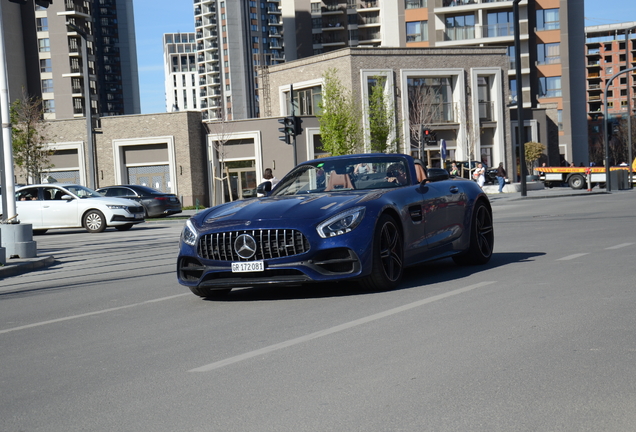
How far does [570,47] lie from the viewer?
3132 inches

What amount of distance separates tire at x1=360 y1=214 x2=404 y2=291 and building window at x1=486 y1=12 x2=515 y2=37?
69226 mm

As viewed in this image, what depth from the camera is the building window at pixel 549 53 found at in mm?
77062

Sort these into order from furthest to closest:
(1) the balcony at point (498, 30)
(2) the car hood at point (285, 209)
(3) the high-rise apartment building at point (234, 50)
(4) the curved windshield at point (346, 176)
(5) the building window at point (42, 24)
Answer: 1. (3) the high-rise apartment building at point (234, 50)
2. (5) the building window at point (42, 24)
3. (1) the balcony at point (498, 30)
4. (4) the curved windshield at point (346, 176)
5. (2) the car hood at point (285, 209)

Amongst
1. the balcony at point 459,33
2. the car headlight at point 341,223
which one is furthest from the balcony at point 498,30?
the car headlight at point 341,223

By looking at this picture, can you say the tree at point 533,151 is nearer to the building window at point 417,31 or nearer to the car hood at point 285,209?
the building window at point 417,31

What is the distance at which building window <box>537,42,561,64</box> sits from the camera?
77.1 metres

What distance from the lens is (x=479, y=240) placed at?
1049 centimetres

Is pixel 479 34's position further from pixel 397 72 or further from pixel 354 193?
pixel 354 193

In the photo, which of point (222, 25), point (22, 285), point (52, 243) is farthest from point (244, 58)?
point (22, 285)

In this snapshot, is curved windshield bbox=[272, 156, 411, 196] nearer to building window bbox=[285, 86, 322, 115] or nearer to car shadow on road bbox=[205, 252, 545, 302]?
car shadow on road bbox=[205, 252, 545, 302]

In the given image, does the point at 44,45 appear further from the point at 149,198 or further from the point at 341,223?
the point at 341,223

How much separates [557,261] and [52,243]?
15297mm

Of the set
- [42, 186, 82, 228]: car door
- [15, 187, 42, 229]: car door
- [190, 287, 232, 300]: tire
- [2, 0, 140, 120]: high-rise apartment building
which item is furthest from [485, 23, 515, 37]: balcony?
[190, 287, 232, 300]: tire

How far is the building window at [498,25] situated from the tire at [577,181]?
2998 cm
